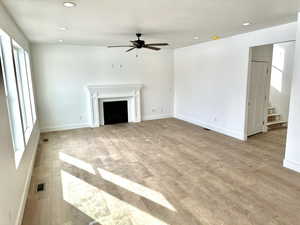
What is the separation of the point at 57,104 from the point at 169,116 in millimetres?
4147

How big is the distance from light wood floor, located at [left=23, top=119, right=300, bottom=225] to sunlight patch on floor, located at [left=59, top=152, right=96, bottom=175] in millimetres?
17

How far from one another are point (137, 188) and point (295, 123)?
2.89 meters

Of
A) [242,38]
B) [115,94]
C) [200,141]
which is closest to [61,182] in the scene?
[200,141]

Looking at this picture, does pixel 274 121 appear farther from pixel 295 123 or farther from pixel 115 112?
pixel 115 112

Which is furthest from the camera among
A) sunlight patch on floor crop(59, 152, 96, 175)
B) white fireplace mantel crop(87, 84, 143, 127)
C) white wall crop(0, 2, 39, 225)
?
white fireplace mantel crop(87, 84, 143, 127)

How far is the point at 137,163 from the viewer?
371 centimetres

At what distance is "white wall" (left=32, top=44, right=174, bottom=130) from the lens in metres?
5.74

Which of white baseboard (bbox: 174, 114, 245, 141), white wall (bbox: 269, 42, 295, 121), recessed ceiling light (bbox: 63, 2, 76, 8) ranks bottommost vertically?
white baseboard (bbox: 174, 114, 245, 141)

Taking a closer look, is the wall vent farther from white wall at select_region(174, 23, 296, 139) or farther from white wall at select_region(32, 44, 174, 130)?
white wall at select_region(174, 23, 296, 139)

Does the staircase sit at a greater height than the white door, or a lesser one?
lesser

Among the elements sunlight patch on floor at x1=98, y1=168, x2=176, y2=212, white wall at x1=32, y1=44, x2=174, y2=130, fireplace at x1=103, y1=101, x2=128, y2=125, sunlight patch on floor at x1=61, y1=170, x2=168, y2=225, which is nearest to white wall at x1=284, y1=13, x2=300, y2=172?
sunlight patch on floor at x1=98, y1=168, x2=176, y2=212

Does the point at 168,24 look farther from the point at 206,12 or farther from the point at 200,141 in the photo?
the point at 200,141

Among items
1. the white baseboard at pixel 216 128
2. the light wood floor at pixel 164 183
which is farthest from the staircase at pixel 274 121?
the white baseboard at pixel 216 128

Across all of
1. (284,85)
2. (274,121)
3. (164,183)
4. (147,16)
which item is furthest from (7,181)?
(284,85)
